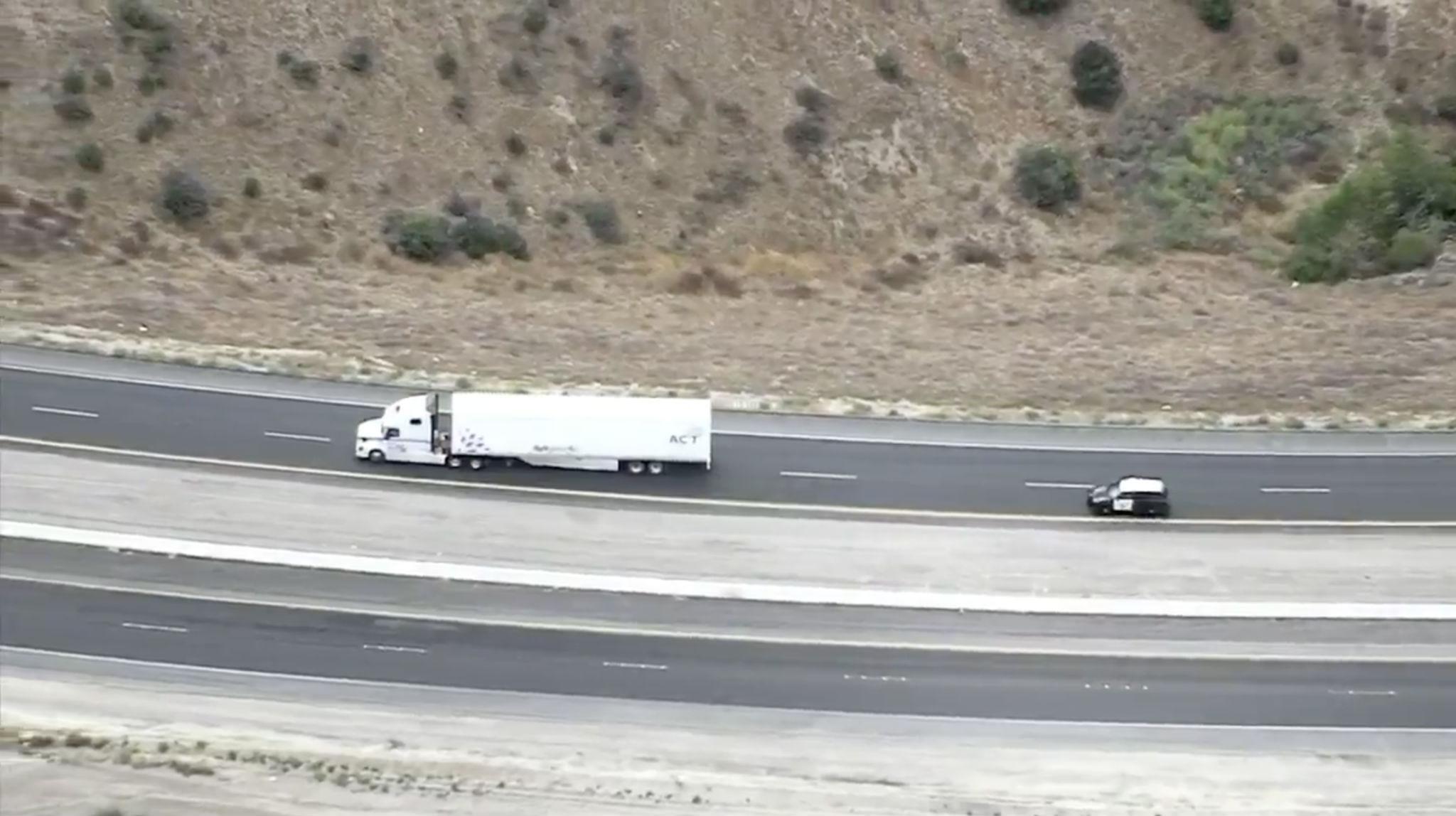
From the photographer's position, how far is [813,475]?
44156 millimetres

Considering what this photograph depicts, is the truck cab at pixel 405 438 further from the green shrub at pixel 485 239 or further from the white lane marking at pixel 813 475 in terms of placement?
the green shrub at pixel 485 239

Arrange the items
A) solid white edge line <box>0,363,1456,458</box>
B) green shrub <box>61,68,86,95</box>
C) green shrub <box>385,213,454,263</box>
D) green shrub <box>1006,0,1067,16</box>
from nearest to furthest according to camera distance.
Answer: solid white edge line <box>0,363,1456,458</box> → green shrub <box>385,213,454,263</box> → green shrub <box>61,68,86,95</box> → green shrub <box>1006,0,1067,16</box>

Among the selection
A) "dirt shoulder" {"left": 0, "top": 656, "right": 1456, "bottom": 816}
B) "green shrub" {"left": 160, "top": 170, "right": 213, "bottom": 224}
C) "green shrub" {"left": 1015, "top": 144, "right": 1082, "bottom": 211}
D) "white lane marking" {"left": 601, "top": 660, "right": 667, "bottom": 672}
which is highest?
"green shrub" {"left": 1015, "top": 144, "right": 1082, "bottom": 211}

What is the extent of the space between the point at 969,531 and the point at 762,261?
18.2 meters

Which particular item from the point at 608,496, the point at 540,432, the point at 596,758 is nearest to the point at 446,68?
the point at 540,432

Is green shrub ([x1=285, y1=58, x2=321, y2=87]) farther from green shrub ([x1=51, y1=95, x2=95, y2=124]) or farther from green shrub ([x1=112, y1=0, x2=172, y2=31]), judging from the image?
green shrub ([x1=51, y1=95, x2=95, y2=124])

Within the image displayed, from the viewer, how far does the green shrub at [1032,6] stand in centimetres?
6688

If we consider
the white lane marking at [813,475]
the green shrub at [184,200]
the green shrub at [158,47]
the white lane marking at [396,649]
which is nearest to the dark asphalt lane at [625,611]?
the white lane marking at [396,649]

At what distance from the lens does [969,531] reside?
140 ft

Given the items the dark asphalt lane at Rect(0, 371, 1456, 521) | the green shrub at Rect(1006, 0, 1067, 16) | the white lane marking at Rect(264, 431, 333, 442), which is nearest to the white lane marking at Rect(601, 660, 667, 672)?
the dark asphalt lane at Rect(0, 371, 1456, 521)

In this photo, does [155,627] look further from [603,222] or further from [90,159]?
[603,222]

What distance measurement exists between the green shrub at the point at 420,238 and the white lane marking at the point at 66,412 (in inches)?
550

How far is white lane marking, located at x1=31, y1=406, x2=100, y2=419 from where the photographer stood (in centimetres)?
4381

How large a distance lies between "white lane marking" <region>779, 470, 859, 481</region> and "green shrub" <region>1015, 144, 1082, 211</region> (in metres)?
22.2
